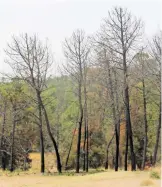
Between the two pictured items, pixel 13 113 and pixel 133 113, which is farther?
pixel 133 113

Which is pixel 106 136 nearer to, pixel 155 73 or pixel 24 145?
pixel 24 145

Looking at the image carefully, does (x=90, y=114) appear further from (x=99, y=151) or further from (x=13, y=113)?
(x=13, y=113)

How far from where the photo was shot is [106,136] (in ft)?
126

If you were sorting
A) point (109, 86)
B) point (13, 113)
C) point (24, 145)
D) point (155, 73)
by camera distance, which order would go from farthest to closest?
point (24, 145) → point (13, 113) → point (109, 86) → point (155, 73)

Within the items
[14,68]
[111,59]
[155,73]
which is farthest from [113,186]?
[14,68]

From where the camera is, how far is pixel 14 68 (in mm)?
24391

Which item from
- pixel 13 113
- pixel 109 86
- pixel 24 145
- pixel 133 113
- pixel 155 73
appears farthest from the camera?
pixel 24 145

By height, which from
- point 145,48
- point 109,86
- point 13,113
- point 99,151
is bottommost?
point 99,151

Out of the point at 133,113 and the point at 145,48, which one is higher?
the point at 145,48

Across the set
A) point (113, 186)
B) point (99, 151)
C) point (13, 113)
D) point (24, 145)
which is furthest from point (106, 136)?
point (113, 186)

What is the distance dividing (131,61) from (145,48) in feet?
5.97

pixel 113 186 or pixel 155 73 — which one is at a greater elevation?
pixel 155 73

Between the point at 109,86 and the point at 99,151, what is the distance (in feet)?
45.0

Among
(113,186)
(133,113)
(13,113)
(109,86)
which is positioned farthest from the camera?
(133,113)
